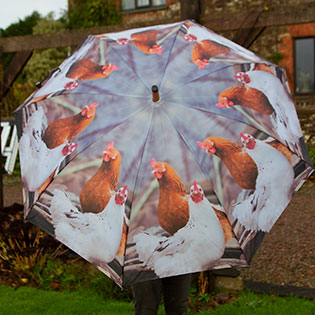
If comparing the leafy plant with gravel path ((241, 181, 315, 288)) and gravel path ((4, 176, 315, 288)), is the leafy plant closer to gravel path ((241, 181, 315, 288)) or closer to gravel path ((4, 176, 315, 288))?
gravel path ((4, 176, 315, 288))

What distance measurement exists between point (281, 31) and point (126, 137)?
1329 centimetres

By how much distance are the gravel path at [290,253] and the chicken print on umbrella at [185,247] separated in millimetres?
2802

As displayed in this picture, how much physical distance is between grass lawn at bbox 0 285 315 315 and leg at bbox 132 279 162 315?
1.75 metres

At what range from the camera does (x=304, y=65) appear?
1504cm

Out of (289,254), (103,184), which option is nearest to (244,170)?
(103,184)

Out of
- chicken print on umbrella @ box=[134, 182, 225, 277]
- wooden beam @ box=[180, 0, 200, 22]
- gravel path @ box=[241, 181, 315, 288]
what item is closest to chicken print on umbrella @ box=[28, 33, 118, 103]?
chicken print on umbrella @ box=[134, 182, 225, 277]

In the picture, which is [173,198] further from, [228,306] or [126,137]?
[228,306]

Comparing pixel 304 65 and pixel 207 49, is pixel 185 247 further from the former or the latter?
pixel 304 65

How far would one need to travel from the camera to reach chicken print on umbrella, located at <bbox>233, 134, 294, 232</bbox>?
221 centimetres

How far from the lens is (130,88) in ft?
7.50

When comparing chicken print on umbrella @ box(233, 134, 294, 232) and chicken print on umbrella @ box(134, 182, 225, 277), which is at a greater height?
chicken print on umbrella @ box(233, 134, 294, 232)

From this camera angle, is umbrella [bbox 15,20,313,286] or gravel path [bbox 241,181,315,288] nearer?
umbrella [bbox 15,20,313,286]

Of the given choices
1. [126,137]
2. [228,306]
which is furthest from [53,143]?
[228,306]

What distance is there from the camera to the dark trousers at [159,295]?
97.7 inches
